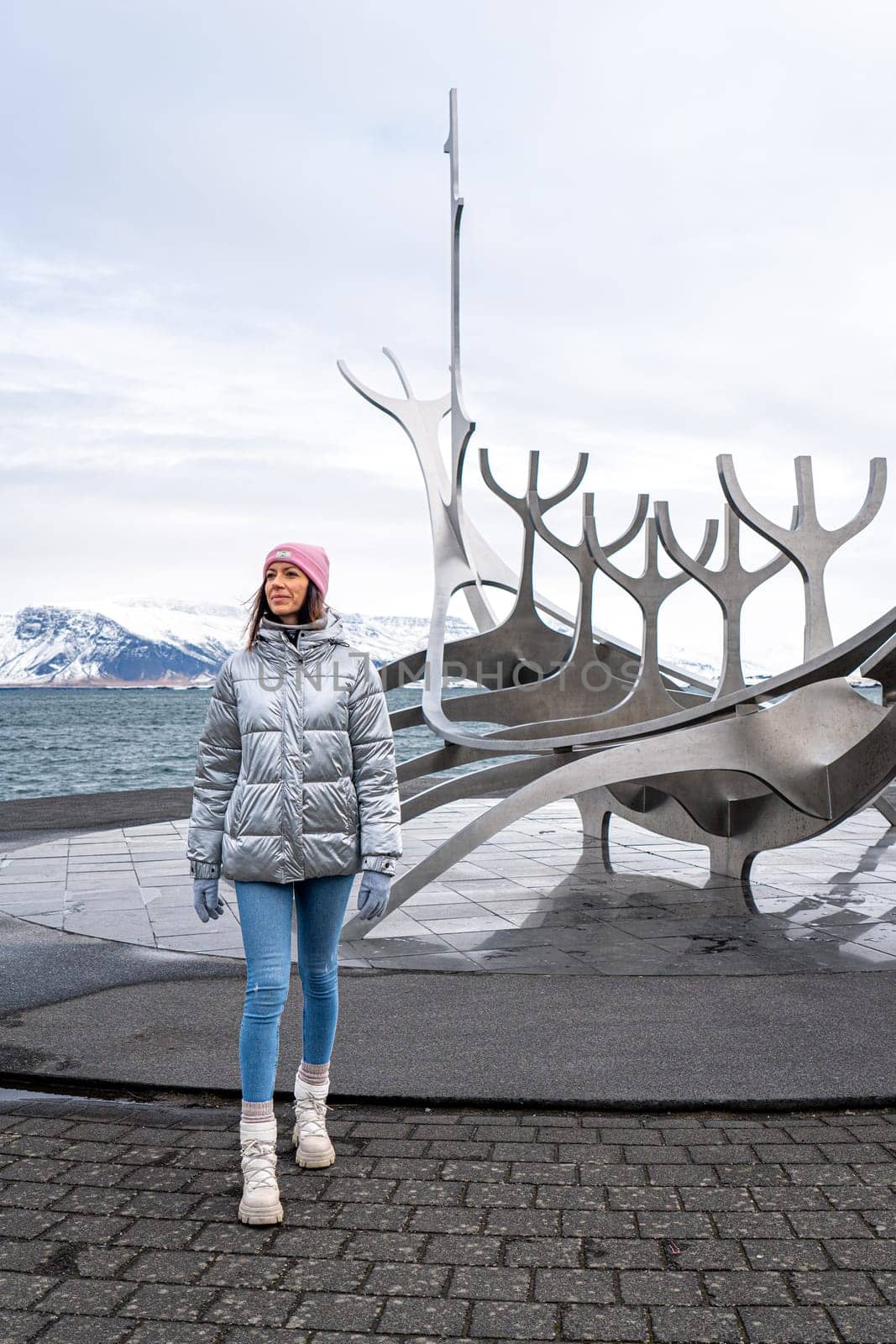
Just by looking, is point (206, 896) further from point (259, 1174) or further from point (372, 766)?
point (259, 1174)

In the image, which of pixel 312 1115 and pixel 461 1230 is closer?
pixel 461 1230

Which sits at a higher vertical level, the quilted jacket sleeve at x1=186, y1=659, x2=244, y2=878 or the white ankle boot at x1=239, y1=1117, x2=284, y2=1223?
the quilted jacket sleeve at x1=186, y1=659, x2=244, y2=878

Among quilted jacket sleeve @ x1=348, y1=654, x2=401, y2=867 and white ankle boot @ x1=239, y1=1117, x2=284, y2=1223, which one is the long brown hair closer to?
quilted jacket sleeve @ x1=348, y1=654, x2=401, y2=867

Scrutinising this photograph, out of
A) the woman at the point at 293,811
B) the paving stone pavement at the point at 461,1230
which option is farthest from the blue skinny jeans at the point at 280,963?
the paving stone pavement at the point at 461,1230

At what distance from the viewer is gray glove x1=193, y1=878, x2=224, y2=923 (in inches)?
149

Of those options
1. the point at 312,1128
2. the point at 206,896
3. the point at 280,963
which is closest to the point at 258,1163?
the point at 312,1128

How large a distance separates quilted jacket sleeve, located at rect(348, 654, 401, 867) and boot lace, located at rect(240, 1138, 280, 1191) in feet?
2.85

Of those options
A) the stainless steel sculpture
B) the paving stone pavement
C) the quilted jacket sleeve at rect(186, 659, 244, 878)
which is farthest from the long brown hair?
the stainless steel sculpture

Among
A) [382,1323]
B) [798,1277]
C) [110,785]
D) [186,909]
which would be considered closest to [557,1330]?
[382,1323]

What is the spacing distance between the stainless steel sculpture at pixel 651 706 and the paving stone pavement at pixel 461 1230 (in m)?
3.31

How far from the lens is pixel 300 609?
12.8 ft

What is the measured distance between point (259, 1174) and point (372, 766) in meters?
1.22

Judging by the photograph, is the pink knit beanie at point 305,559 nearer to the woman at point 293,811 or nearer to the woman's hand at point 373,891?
the woman at point 293,811

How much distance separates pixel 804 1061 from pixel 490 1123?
1.39m
